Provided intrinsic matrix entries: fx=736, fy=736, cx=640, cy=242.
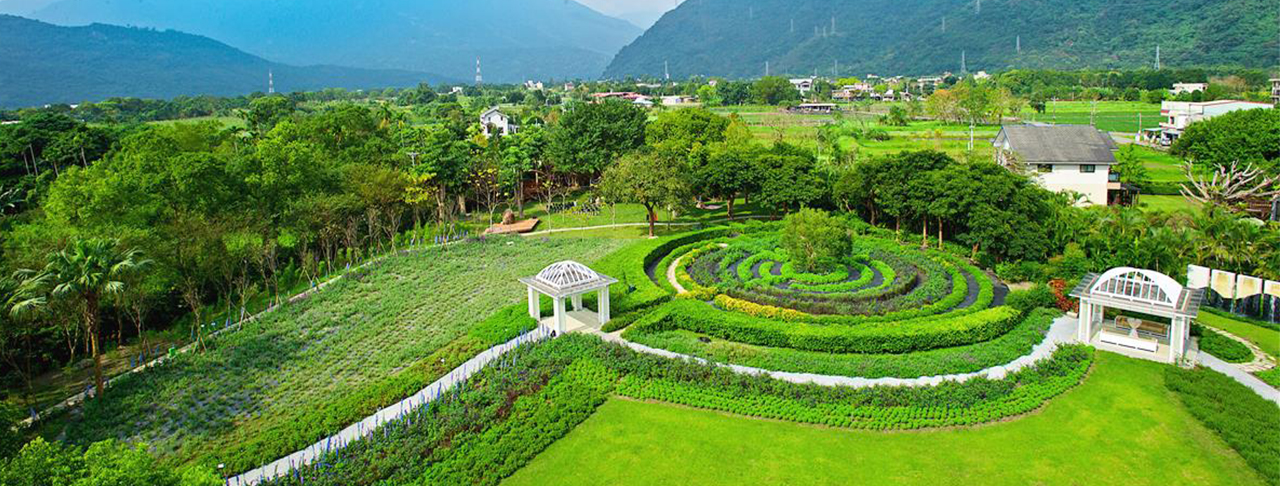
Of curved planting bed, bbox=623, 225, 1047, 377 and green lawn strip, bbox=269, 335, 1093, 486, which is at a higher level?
curved planting bed, bbox=623, 225, 1047, 377

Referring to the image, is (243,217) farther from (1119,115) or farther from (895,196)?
(1119,115)

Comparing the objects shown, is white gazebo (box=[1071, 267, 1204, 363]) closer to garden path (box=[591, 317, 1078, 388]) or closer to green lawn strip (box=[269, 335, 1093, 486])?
garden path (box=[591, 317, 1078, 388])

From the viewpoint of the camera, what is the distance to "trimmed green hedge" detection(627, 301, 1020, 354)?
27.0m

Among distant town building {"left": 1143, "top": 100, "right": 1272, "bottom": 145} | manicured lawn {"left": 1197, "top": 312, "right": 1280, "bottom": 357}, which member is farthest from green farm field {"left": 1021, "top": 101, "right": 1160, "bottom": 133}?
manicured lawn {"left": 1197, "top": 312, "right": 1280, "bottom": 357}

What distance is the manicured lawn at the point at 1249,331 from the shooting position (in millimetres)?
26756

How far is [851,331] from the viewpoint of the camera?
27.5 metres

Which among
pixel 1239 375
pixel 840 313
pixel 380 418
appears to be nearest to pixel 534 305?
pixel 380 418

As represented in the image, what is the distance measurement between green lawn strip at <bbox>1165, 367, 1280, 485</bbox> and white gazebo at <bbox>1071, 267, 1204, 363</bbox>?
164 centimetres

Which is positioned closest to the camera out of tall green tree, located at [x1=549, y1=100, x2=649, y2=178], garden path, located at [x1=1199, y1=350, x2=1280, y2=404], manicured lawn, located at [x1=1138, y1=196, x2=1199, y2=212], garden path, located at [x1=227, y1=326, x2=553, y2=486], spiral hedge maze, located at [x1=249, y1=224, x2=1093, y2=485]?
garden path, located at [x1=227, y1=326, x2=553, y2=486]

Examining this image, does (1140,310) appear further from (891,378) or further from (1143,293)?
(891,378)

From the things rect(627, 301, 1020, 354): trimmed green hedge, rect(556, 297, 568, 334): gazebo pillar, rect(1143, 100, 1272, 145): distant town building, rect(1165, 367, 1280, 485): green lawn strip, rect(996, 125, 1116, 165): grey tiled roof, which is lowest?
rect(1165, 367, 1280, 485): green lawn strip

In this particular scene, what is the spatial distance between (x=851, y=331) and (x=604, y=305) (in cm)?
976

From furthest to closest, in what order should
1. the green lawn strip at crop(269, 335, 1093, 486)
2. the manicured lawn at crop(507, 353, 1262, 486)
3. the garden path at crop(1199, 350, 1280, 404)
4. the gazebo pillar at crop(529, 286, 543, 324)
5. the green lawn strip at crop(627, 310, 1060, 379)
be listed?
the gazebo pillar at crop(529, 286, 543, 324)
the green lawn strip at crop(627, 310, 1060, 379)
the garden path at crop(1199, 350, 1280, 404)
the green lawn strip at crop(269, 335, 1093, 486)
the manicured lawn at crop(507, 353, 1262, 486)

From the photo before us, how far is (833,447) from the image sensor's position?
20.4 m
